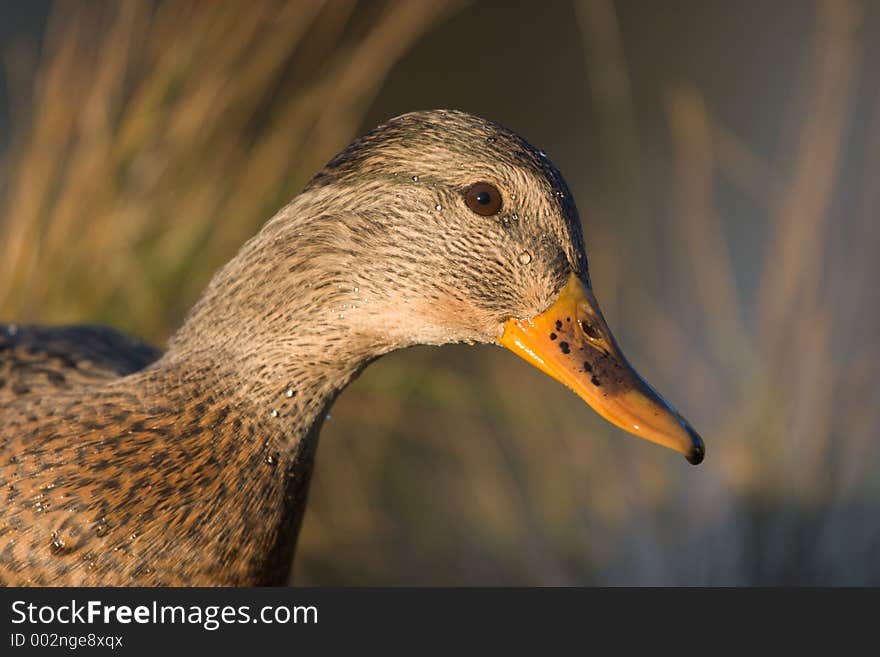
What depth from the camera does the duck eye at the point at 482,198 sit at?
7.47 ft

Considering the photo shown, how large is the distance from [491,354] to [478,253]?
239cm

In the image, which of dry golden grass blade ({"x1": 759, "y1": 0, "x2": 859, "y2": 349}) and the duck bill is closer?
the duck bill

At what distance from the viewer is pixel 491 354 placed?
4.67 meters

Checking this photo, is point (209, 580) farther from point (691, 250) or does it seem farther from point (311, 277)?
point (691, 250)

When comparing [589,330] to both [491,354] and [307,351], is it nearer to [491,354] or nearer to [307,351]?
[307,351]

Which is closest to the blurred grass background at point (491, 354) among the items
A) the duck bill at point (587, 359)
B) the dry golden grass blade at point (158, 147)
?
the dry golden grass blade at point (158, 147)

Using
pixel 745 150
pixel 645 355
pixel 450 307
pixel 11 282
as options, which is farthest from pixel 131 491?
pixel 745 150

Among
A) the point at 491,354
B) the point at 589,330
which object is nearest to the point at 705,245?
the point at 491,354

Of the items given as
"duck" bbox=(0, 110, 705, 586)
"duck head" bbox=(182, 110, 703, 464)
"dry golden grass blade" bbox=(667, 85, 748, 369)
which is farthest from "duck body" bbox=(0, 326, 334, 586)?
"dry golden grass blade" bbox=(667, 85, 748, 369)

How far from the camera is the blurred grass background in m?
3.79

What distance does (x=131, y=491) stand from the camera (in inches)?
89.7

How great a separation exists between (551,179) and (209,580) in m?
0.92

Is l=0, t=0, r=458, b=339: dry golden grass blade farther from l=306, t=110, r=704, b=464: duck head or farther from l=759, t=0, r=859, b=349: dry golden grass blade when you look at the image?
l=306, t=110, r=704, b=464: duck head

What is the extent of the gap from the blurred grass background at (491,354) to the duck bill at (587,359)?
1.59m
